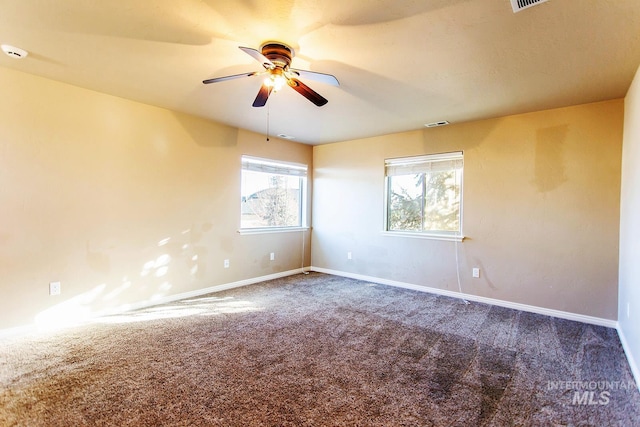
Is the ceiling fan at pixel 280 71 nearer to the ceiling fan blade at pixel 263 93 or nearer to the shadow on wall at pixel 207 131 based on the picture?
the ceiling fan blade at pixel 263 93

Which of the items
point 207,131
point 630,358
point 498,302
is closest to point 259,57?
point 207,131

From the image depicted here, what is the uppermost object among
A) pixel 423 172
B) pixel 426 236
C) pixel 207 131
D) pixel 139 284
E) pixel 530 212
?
pixel 207 131

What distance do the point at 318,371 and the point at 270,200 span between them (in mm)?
3464

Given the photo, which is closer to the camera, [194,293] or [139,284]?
[139,284]

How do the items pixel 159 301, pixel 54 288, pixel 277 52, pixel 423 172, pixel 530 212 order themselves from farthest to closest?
pixel 423 172
pixel 159 301
pixel 530 212
pixel 54 288
pixel 277 52

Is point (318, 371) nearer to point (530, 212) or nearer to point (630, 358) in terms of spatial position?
point (630, 358)

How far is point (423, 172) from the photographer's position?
4.68 meters

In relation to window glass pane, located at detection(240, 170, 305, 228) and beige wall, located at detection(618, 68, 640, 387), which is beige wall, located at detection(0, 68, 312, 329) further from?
beige wall, located at detection(618, 68, 640, 387)

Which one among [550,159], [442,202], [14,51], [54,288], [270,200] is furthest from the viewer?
[270,200]

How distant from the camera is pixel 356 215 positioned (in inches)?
211

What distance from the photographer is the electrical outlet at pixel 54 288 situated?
10.1ft

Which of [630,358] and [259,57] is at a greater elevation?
[259,57]

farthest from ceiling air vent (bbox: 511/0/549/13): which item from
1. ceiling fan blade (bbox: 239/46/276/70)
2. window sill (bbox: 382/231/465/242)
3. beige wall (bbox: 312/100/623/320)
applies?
window sill (bbox: 382/231/465/242)

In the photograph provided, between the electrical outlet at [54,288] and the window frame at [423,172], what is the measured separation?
4.18m
